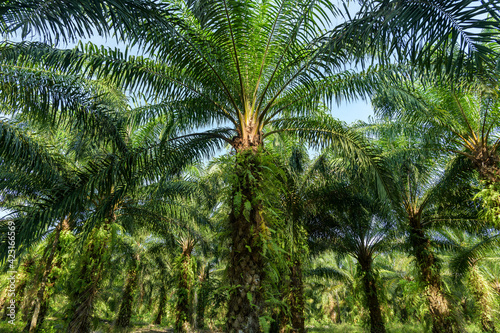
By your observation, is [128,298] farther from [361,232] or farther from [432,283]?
[432,283]

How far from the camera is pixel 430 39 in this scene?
330cm

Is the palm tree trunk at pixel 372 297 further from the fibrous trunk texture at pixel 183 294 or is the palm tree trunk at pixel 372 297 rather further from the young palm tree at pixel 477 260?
the fibrous trunk texture at pixel 183 294

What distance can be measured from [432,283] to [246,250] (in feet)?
24.6

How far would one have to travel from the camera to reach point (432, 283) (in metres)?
8.96

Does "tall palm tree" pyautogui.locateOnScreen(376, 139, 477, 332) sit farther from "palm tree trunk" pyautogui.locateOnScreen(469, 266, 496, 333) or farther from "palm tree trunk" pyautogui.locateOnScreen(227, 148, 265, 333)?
"palm tree trunk" pyautogui.locateOnScreen(227, 148, 265, 333)

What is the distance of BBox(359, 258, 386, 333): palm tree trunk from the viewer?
11.4 meters

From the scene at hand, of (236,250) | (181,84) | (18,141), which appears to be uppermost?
(181,84)

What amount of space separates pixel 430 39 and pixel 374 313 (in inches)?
453

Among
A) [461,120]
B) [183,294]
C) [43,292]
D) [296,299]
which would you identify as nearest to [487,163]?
[461,120]

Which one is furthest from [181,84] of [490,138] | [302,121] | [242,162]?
[490,138]

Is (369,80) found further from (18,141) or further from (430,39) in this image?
(18,141)

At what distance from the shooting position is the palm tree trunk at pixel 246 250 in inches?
168

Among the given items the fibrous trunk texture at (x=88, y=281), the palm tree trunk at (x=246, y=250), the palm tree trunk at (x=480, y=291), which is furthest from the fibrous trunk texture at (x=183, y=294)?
the palm tree trunk at (x=480, y=291)

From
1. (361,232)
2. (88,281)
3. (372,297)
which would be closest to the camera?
(88,281)
